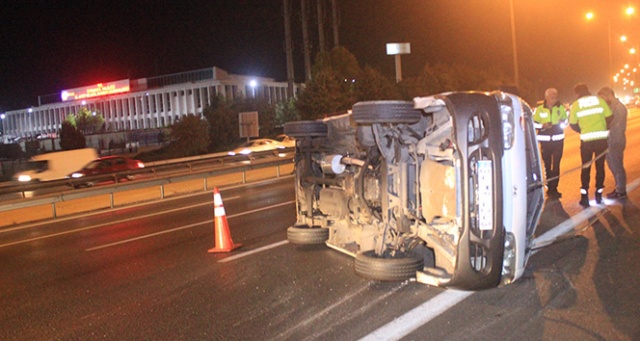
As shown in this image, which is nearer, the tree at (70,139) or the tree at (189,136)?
the tree at (189,136)

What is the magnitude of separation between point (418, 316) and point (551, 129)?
6.50 metres

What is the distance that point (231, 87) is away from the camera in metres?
91.2

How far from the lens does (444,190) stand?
518 cm

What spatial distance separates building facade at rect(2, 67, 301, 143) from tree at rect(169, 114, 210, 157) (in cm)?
3320

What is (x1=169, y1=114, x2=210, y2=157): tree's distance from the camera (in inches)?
2012

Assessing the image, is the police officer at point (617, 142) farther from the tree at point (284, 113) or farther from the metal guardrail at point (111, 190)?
the tree at point (284, 113)

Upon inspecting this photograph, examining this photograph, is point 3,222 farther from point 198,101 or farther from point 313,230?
point 198,101

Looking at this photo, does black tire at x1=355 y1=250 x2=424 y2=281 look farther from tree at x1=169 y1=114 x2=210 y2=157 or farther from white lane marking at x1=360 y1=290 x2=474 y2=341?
tree at x1=169 y1=114 x2=210 y2=157

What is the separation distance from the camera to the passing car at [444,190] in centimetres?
498

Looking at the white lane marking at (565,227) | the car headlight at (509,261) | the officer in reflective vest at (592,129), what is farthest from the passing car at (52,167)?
the car headlight at (509,261)

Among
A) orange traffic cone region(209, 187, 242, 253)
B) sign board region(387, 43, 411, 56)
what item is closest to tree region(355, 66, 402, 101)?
sign board region(387, 43, 411, 56)

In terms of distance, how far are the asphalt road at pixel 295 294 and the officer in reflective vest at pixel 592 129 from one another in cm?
35

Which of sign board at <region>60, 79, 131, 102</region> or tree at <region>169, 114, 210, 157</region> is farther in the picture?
sign board at <region>60, 79, 131, 102</region>

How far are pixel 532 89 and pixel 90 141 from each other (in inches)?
2073
